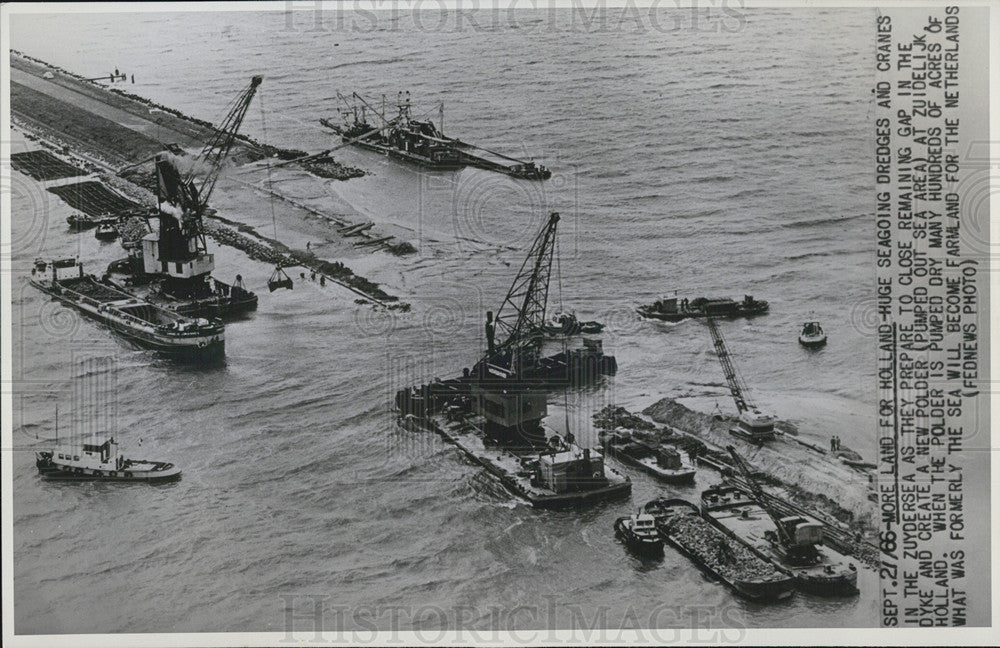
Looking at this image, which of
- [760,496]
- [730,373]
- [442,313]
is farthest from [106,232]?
[760,496]

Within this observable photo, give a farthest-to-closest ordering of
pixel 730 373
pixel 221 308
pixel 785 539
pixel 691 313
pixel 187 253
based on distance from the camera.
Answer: pixel 187 253
pixel 221 308
pixel 691 313
pixel 730 373
pixel 785 539

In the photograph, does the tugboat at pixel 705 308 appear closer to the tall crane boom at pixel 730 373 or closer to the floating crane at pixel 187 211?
the tall crane boom at pixel 730 373

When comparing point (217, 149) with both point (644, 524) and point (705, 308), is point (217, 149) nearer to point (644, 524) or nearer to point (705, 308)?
point (705, 308)

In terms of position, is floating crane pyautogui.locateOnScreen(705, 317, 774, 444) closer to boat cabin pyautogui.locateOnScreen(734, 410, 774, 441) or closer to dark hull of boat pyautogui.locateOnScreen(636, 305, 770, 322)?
boat cabin pyautogui.locateOnScreen(734, 410, 774, 441)

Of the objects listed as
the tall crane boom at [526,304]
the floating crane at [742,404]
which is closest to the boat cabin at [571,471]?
the tall crane boom at [526,304]

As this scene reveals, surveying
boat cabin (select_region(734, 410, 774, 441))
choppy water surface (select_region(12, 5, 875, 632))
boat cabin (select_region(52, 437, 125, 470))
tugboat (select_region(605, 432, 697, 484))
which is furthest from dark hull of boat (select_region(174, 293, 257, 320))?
boat cabin (select_region(734, 410, 774, 441))

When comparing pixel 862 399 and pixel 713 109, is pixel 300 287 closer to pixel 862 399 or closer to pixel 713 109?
pixel 713 109

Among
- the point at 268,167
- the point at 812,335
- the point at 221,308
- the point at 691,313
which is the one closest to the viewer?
the point at 812,335
